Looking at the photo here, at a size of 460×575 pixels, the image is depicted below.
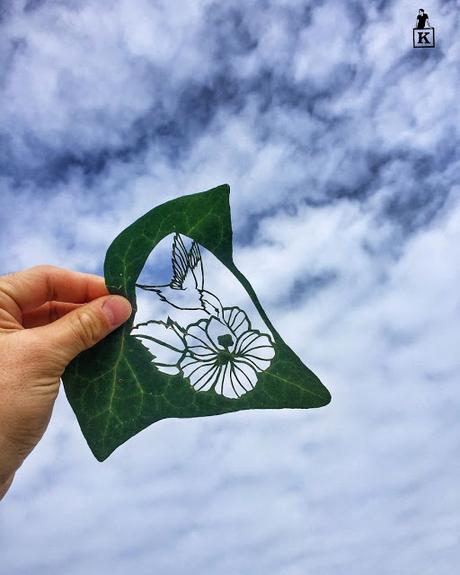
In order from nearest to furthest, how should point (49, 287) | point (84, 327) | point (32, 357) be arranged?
point (32, 357), point (84, 327), point (49, 287)

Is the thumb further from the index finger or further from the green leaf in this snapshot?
the index finger

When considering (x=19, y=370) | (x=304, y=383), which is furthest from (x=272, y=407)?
(x=19, y=370)

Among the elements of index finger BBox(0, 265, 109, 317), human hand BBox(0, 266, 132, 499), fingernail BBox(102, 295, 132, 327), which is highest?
index finger BBox(0, 265, 109, 317)

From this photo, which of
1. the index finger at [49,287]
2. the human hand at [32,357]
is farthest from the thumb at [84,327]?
the index finger at [49,287]

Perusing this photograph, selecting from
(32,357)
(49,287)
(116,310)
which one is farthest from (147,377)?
(49,287)

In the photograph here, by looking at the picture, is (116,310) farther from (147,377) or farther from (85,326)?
(147,377)

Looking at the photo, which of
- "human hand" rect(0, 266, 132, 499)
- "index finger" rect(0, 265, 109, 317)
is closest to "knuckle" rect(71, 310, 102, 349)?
"human hand" rect(0, 266, 132, 499)
